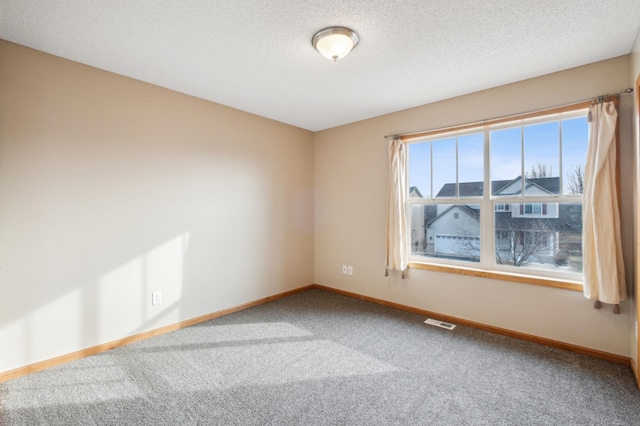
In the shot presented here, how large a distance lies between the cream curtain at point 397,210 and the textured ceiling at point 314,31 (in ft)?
2.63

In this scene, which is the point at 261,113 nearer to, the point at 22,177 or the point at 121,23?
the point at 121,23

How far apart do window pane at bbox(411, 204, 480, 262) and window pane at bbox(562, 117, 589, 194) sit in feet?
2.70

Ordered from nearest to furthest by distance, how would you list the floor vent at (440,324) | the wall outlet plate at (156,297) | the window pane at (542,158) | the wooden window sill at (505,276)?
the wooden window sill at (505,276) → the window pane at (542,158) → the wall outlet plate at (156,297) → the floor vent at (440,324)

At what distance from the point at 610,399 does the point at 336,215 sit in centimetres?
325

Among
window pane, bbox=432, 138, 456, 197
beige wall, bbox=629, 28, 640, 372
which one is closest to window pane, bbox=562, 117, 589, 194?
beige wall, bbox=629, 28, 640, 372

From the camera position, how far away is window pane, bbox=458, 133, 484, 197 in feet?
10.7

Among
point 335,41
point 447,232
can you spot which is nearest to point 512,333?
point 447,232

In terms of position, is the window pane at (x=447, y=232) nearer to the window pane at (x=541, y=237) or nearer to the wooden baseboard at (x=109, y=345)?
the window pane at (x=541, y=237)

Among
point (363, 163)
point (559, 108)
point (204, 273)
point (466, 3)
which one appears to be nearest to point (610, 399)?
point (559, 108)

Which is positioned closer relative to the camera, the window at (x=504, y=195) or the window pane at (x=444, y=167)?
the window at (x=504, y=195)

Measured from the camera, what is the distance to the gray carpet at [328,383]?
6.06 ft

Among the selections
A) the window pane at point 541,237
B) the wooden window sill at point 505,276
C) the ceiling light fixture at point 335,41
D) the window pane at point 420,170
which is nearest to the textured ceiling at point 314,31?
the ceiling light fixture at point 335,41

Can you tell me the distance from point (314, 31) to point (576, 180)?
265 cm

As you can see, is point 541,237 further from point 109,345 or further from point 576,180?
point 109,345
